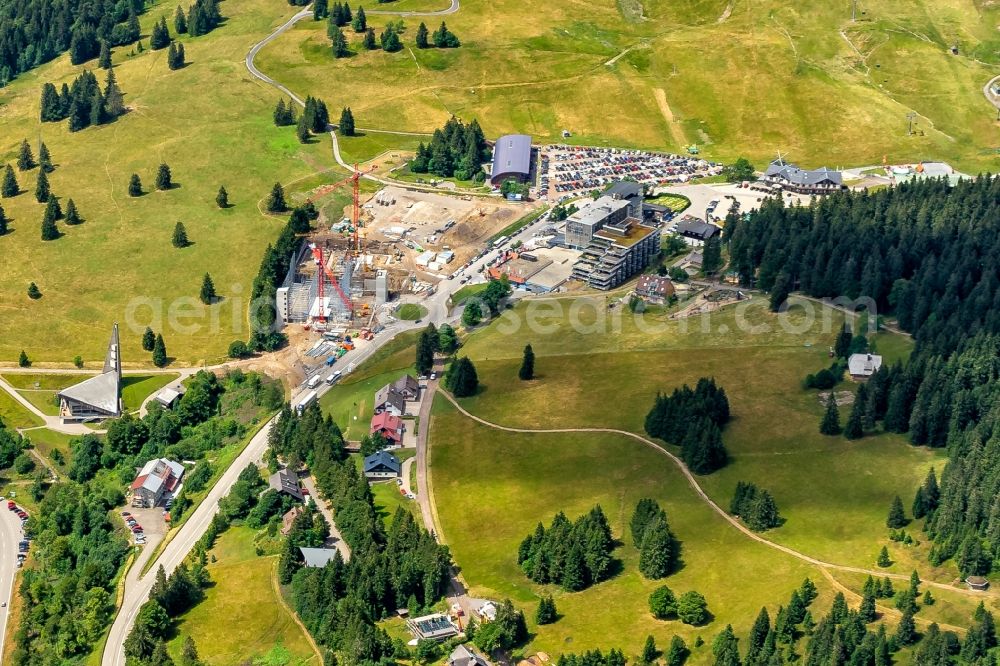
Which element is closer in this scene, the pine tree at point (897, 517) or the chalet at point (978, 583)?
the chalet at point (978, 583)

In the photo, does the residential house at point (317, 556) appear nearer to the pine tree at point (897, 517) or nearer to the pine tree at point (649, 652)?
the pine tree at point (649, 652)

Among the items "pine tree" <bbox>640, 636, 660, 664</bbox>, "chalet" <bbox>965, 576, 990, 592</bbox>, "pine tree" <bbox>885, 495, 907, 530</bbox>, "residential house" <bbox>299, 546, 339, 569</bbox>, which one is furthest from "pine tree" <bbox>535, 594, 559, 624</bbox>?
"chalet" <bbox>965, 576, 990, 592</bbox>

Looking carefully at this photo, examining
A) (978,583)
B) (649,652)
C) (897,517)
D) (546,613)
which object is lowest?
(546,613)

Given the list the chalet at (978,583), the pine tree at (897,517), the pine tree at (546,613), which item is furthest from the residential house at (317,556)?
the chalet at (978,583)

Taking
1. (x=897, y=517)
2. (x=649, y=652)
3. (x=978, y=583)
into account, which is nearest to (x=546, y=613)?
(x=649, y=652)

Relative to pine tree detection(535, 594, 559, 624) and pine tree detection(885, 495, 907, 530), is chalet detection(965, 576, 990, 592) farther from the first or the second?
pine tree detection(535, 594, 559, 624)

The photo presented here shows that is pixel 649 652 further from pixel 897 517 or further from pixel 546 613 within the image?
pixel 897 517

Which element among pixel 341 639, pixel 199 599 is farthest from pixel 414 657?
pixel 199 599

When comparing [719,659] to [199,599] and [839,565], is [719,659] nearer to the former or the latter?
[839,565]

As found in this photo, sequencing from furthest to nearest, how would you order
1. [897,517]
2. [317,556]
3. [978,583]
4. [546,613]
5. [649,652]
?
[317,556] < [897,517] < [546,613] < [978,583] < [649,652]
